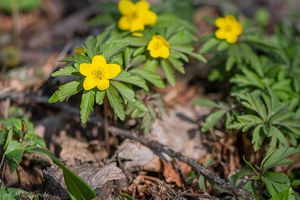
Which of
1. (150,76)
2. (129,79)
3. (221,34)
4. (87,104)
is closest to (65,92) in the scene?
(87,104)

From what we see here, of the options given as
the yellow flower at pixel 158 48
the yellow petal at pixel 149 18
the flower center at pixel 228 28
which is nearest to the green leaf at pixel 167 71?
the yellow flower at pixel 158 48

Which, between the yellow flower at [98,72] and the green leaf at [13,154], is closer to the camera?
the yellow flower at [98,72]

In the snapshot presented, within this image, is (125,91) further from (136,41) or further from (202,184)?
(202,184)

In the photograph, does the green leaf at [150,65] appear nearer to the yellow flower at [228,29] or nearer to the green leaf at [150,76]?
the green leaf at [150,76]

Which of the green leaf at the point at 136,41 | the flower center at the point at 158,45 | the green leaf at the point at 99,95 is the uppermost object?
the green leaf at the point at 136,41

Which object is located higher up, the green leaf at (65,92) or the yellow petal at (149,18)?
the yellow petal at (149,18)

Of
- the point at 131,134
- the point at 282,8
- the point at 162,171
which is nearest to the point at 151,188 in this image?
the point at 162,171
